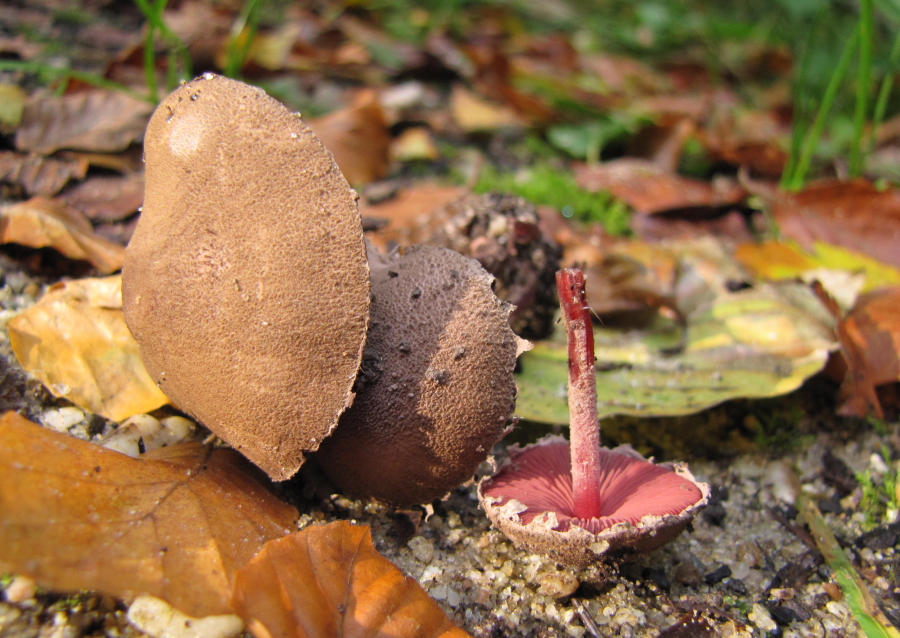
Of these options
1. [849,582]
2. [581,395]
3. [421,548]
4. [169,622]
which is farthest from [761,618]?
[169,622]

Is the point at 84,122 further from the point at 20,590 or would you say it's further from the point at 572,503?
the point at 572,503

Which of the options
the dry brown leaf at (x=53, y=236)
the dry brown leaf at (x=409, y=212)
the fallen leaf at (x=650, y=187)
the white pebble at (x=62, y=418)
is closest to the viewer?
the white pebble at (x=62, y=418)

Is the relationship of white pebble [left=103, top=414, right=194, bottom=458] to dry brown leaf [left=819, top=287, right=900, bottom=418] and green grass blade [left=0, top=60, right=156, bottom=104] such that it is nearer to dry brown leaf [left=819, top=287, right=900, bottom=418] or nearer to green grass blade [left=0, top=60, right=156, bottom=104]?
green grass blade [left=0, top=60, right=156, bottom=104]

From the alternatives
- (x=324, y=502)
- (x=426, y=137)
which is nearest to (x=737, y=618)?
(x=324, y=502)

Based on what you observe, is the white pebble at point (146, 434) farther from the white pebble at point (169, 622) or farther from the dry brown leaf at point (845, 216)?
the dry brown leaf at point (845, 216)

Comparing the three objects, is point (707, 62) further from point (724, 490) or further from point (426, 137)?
point (724, 490)

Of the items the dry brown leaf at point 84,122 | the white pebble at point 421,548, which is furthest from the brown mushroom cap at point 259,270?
the dry brown leaf at point 84,122
